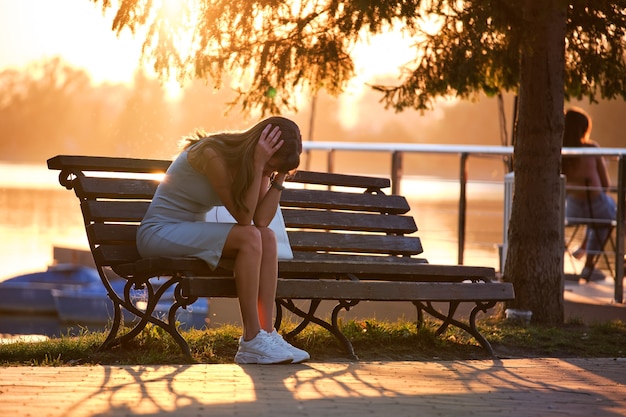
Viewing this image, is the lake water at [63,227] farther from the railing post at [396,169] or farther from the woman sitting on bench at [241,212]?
the woman sitting on bench at [241,212]

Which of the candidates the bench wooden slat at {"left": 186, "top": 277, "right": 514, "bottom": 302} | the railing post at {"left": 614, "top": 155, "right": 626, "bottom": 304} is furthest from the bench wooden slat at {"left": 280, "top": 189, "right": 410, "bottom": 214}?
the railing post at {"left": 614, "top": 155, "right": 626, "bottom": 304}

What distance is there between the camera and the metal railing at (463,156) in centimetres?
978

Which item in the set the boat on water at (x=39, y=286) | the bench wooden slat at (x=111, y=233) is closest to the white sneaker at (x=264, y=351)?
the bench wooden slat at (x=111, y=233)

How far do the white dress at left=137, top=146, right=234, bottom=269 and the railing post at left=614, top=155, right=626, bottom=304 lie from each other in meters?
5.02

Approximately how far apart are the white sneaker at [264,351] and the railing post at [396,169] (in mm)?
6022

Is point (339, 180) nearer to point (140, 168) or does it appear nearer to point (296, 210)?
point (296, 210)

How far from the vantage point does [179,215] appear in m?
5.58

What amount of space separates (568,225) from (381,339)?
543 centimetres

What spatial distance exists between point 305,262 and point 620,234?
Answer: 479 cm

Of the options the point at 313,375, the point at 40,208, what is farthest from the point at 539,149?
the point at 40,208

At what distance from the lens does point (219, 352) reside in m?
5.72

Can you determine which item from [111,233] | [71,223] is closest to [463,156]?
[111,233]

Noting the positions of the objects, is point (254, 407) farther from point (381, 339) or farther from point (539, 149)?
point (539, 149)

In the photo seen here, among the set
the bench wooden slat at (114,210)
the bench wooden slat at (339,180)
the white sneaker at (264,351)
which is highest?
the bench wooden slat at (339,180)
